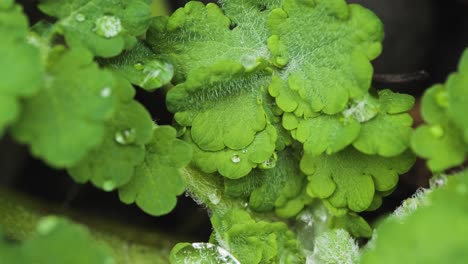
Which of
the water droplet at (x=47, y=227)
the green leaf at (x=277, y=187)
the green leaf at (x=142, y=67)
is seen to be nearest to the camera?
the water droplet at (x=47, y=227)

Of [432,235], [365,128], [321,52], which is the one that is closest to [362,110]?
[365,128]

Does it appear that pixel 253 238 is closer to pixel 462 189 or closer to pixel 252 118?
pixel 252 118

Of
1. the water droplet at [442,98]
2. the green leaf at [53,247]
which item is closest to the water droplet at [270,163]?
the water droplet at [442,98]

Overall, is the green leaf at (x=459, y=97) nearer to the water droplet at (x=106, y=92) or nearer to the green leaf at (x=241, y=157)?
the green leaf at (x=241, y=157)

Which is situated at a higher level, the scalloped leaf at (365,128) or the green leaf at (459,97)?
the green leaf at (459,97)

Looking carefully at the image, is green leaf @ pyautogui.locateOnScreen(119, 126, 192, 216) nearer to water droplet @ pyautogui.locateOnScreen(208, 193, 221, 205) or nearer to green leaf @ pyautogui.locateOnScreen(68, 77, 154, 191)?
green leaf @ pyautogui.locateOnScreen(68, 77, 154, 191)

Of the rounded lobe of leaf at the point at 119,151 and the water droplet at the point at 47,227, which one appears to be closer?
the water droplet at the point at 47,227
